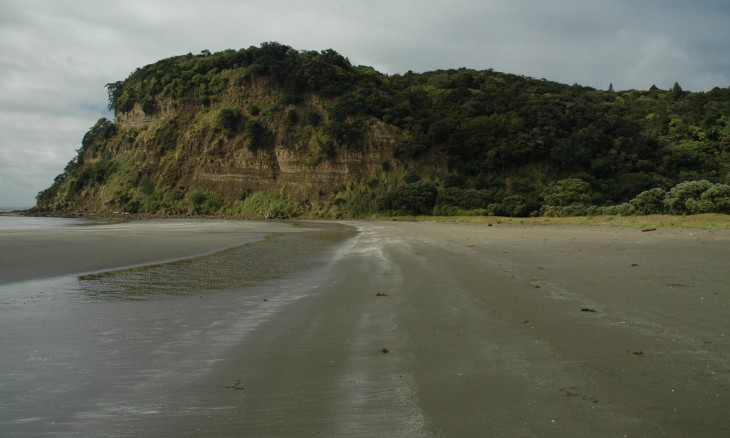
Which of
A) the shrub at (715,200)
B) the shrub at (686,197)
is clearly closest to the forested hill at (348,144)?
the shrub at (686,197)

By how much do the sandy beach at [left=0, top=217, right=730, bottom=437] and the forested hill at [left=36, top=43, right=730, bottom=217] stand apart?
45.6m

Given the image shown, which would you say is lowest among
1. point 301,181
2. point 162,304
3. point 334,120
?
point 162,304

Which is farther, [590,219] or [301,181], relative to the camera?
[301,181]

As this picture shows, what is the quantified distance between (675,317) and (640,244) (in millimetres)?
11253

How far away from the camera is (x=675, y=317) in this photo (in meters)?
6.24

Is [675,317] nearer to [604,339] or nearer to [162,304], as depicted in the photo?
[604,339]

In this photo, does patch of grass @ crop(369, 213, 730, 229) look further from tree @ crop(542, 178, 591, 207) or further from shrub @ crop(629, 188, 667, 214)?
tree @ crop(542, 178, 591, 207)

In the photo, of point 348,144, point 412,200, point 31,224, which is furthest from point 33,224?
point 348,144

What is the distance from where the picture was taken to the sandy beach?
3705 millimetres

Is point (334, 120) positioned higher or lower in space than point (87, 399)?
higher

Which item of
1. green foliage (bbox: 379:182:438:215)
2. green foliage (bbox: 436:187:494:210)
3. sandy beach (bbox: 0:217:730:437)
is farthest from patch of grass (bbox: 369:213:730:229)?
green foliage (bbox: 379:182:438:215)

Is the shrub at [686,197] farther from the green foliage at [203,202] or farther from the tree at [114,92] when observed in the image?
the tree at [114,92]

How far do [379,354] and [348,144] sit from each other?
6660 cm

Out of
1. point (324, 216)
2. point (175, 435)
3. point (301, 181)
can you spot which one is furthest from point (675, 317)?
point (301, 181)
